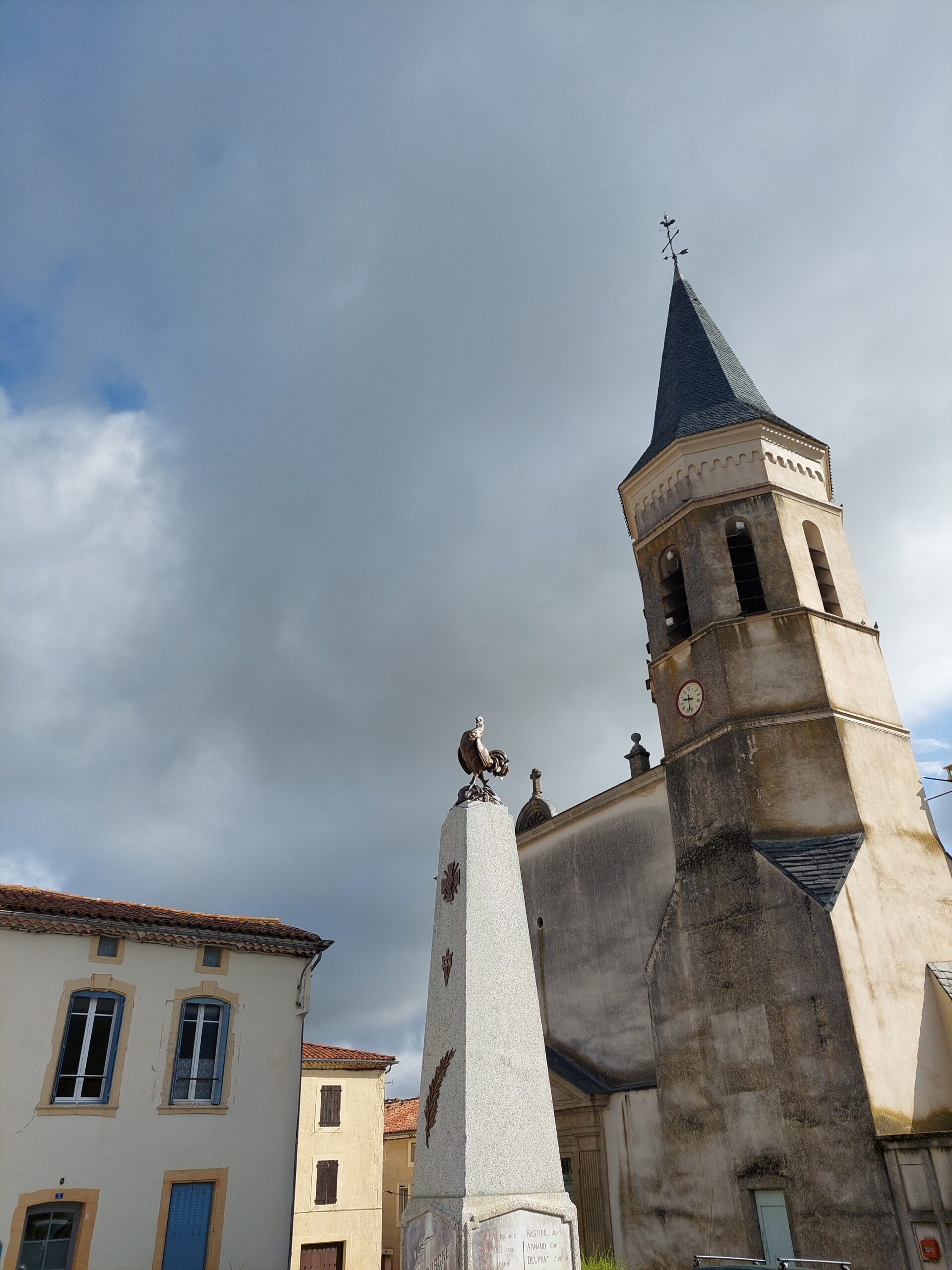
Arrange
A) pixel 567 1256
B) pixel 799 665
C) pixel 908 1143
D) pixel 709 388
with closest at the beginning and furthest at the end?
1. pixel 567 1256
2. pixel 908 1143
3. pixel 799 665
4. pixel 709 388

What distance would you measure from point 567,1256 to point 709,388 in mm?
15295

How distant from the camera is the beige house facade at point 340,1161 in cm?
1634

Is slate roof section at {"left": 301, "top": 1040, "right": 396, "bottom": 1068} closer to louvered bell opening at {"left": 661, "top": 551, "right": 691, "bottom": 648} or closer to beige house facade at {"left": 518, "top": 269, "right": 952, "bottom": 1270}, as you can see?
beige house facade at {"left": 518, "top": 269, "right": 952, "bottom": 1270}

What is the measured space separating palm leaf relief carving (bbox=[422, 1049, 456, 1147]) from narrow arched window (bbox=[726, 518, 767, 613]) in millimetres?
9801

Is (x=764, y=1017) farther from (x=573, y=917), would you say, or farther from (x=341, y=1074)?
(x=341, y=1074)

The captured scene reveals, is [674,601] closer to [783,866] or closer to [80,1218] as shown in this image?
[783,866]

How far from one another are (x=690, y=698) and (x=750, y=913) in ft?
12.3

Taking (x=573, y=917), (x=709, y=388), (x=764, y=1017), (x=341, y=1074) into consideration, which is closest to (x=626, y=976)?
(x=573, y=917)

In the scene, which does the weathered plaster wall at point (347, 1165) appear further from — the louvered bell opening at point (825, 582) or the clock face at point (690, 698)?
the louvered bell opening at point (825, 582)

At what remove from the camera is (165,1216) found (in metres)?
10.9

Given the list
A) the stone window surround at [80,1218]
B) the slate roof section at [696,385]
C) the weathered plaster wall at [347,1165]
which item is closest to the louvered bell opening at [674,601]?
the slate roof section at [696,385]

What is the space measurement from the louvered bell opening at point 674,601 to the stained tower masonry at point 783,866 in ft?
0.12

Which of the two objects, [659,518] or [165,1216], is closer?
[165,1216]

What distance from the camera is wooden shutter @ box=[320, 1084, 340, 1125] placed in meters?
17.2
